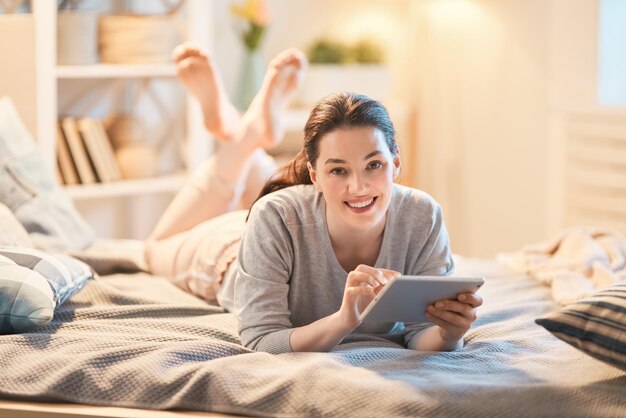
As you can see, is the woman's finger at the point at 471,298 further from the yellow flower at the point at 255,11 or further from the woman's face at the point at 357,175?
the yellow flower at the point at 255,11

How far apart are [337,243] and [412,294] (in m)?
0.33

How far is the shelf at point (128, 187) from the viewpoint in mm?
3480

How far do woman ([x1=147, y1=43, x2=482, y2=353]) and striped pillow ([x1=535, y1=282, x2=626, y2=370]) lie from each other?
0.49ft

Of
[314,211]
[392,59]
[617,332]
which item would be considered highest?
[392,59]

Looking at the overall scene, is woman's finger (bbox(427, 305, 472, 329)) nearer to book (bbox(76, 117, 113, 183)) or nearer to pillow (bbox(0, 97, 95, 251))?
pillow (bbox(0, 97, 95, 251))

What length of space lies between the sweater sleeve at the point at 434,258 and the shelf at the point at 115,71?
1.76 meters

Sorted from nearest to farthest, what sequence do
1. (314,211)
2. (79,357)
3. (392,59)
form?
(79,357)
(314,211)
(392,59)

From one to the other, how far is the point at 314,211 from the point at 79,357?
0.52m

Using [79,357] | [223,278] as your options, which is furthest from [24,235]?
[79,357]

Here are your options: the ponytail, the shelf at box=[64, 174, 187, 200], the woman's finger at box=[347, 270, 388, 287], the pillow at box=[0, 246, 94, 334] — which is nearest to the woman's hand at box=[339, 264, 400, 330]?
the woman's finger at box=[347, 270, 388, 287]

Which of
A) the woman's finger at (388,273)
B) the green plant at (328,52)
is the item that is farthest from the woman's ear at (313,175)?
the green plant at (328,52)

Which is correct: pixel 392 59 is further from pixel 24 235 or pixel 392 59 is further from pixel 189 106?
pixel 24 235

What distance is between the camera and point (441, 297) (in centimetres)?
180

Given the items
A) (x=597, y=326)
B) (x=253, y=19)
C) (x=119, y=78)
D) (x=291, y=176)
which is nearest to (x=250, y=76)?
(x=253, y=19)
